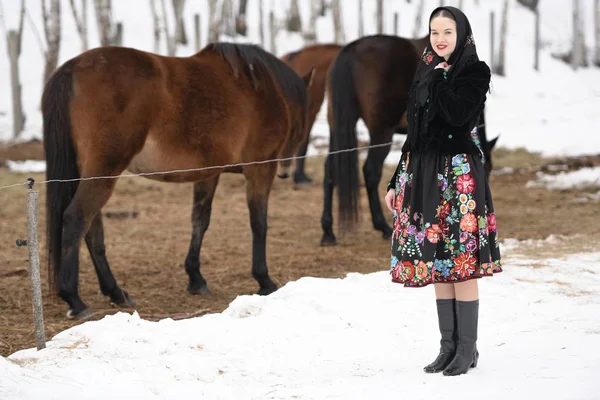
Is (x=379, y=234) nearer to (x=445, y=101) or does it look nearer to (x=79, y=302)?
(x=79, y=302)

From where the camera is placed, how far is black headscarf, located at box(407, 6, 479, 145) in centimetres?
371

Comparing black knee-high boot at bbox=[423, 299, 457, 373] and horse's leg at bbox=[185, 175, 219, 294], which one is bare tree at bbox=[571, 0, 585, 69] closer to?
horse's leg at bbox=[185, 175, 219, 294]

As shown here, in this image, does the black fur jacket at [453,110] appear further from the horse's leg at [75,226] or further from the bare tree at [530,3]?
the bare tree at [530,3]

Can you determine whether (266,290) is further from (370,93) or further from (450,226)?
(450,226)

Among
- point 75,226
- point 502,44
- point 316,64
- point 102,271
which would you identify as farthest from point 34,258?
point 502,44

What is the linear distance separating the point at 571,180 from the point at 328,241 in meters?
5.17

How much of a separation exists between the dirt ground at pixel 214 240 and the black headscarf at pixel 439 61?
266 centimetres

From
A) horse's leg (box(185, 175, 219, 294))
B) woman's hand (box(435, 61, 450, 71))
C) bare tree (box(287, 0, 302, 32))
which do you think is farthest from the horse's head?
bare tree (box(287, 0, 302, 32))

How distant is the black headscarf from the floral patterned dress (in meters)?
0.24

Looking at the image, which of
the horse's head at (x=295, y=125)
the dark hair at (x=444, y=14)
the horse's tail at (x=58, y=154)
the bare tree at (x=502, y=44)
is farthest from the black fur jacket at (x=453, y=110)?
the bare tree at (x=502, y=44)

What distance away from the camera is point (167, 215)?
10531 mm

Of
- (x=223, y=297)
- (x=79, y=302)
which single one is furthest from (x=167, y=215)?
(x=79, y=302)

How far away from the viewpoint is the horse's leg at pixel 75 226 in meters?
5.52

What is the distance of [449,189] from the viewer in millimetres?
3723
